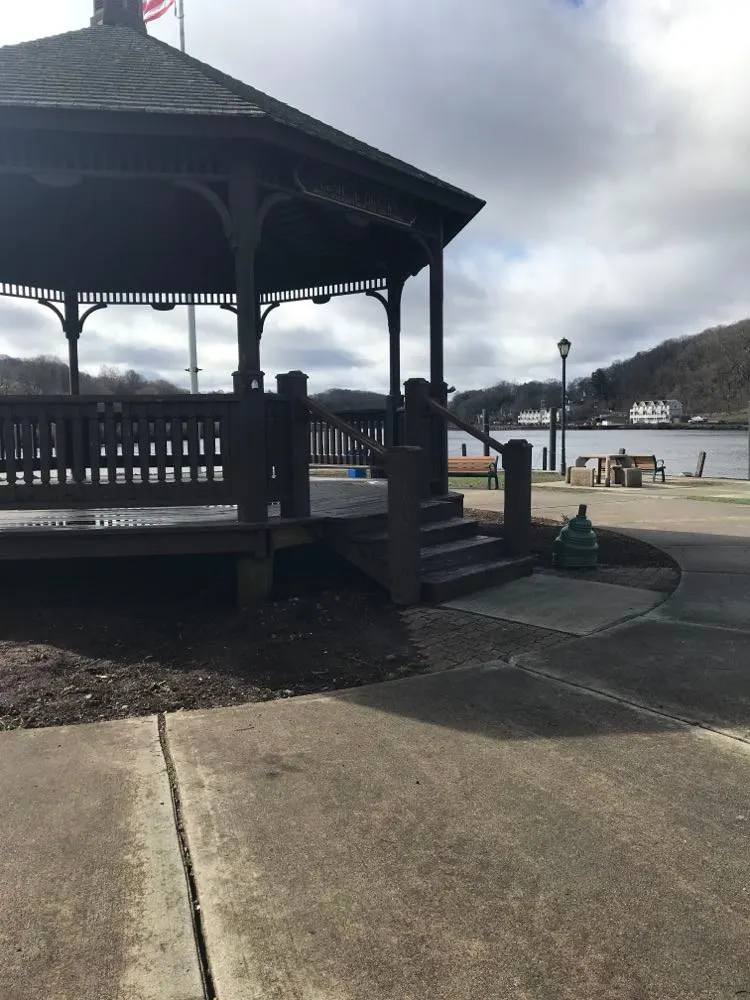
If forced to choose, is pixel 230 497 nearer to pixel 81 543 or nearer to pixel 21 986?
pixel 81 543

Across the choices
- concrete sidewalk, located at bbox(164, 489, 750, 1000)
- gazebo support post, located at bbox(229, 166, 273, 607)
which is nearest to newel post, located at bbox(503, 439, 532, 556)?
gazebo support post, located at bbox(229, 166, 273, 607)

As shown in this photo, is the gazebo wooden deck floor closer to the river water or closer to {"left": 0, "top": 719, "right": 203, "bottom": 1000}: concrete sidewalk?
{"left": 0, "top": 719, "right": 203, "bottom": 1000}: concrete sidewalk

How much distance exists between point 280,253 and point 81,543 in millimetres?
5833

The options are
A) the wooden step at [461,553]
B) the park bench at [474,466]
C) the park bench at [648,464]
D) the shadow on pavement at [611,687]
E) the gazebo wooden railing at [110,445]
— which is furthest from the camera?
the park bench at [648,464]

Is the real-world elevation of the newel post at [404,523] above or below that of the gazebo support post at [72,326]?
below

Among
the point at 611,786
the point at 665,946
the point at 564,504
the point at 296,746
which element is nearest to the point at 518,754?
the point at 611,786

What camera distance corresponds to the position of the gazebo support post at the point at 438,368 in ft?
25.9

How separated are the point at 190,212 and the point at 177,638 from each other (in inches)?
225

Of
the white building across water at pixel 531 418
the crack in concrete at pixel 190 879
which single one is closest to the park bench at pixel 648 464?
the crack in concrete at pixel 190 879

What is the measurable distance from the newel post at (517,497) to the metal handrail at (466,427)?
0.11 m

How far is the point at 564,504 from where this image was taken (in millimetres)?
14023

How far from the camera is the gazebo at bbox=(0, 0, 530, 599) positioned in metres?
5.44

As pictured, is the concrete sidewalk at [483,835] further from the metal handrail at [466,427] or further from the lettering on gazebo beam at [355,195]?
the lettering on gazebo beam at [355,195]

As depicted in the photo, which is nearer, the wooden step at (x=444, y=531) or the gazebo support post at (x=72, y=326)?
the wooden step at (x=444, y=531)
